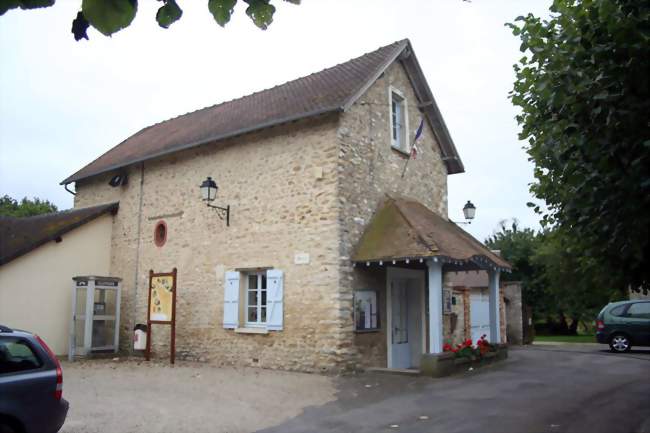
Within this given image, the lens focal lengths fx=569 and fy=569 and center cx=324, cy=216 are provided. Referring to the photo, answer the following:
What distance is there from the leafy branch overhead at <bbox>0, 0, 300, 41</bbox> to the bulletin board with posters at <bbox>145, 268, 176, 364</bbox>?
1015 cm

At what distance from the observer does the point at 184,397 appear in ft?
27.6

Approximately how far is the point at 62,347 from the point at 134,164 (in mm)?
4962

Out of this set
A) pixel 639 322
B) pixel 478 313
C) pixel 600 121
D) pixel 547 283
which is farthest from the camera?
pixel 547 283

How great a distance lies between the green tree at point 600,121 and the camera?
530 centimetres

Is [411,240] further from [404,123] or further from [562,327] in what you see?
[562,327]

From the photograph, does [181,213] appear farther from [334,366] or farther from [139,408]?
[139,408]

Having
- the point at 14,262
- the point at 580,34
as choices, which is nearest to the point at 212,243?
the point at 14,262

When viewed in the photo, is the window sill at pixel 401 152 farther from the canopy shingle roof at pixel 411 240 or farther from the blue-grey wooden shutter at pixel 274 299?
the blue-grey wooden shutter at pixel 274 299

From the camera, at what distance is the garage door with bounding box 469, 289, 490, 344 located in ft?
56.7

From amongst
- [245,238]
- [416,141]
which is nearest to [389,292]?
[245,238]

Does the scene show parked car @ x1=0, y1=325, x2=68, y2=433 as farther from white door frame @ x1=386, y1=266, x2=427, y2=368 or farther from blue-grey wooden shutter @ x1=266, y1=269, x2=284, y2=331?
white door frame @ x1=386, y1=266, x2=427, y2=368

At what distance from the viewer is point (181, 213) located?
13.7 m

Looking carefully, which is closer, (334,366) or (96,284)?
(334,366)

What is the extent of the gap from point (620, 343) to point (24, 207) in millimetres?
32553
